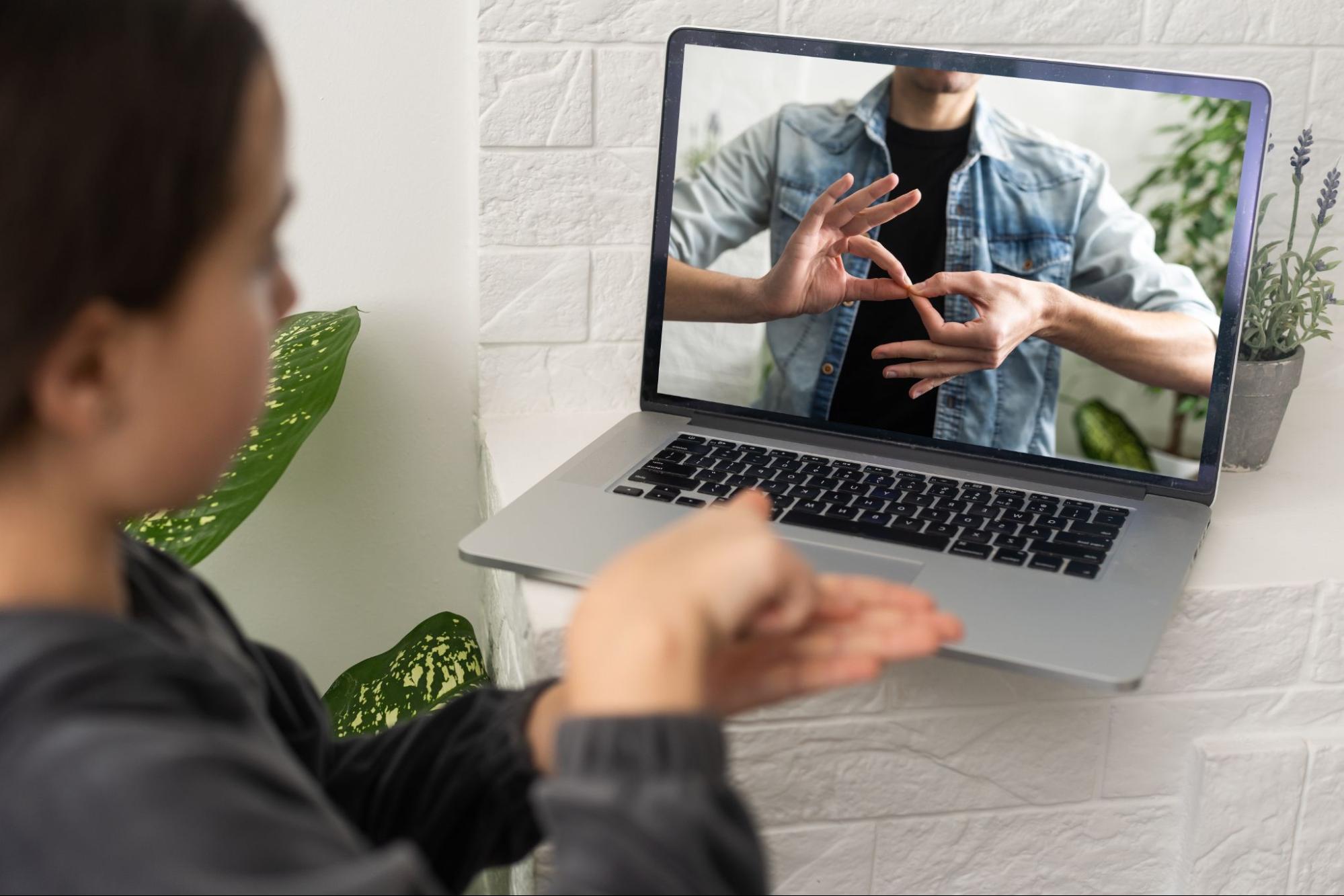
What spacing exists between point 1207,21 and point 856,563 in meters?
0.61

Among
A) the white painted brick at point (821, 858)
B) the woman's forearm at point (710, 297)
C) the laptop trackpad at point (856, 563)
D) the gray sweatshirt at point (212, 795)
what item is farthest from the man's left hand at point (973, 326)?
the gray sweatshirt at point (212, 795)

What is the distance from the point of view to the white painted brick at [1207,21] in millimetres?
1090

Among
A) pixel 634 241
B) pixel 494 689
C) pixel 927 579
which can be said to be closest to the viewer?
pixel 494 689

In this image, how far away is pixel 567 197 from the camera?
1100mm

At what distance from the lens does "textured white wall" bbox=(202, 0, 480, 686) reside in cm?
107

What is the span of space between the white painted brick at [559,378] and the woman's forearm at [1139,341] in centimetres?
37

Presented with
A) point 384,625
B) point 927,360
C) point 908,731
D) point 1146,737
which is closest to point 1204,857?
point 1146,737

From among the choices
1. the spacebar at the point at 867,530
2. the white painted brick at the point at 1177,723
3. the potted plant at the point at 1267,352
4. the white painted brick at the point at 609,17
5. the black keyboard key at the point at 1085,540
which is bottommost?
the white painted brick at the point at 1177,723

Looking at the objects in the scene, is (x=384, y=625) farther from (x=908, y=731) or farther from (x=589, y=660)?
(x=589, y=660)

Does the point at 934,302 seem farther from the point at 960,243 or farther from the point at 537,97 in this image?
the point at 537,97

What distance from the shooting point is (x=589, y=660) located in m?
0.46

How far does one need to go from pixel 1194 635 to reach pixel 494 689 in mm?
442

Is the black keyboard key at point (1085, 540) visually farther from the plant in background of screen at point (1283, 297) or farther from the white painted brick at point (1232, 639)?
the plant in background of screen at point (1283, 297)

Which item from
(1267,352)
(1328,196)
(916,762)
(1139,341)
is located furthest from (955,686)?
(1328,196)
